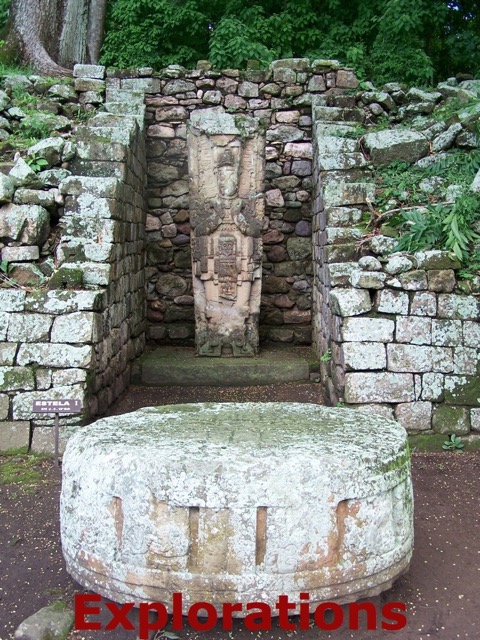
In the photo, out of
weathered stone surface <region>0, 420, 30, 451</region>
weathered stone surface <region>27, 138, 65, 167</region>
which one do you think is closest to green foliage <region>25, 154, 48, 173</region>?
weathered stone surface <region>27, 138, 65, 167</region>

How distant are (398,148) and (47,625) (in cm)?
630

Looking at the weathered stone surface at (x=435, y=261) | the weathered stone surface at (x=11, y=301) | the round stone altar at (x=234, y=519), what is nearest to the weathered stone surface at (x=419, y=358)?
the weathered stone surface at (x=435, y=261)

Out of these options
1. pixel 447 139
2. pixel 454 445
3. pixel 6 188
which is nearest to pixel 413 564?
pixel 454 445

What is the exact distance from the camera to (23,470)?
4.82m

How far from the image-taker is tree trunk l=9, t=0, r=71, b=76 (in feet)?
34.2

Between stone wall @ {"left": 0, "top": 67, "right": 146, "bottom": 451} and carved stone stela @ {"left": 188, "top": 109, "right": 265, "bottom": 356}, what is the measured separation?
799 mm

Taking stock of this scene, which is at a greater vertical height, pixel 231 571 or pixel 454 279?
pixel 454 279

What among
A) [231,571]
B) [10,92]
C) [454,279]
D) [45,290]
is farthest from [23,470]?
[10,92]

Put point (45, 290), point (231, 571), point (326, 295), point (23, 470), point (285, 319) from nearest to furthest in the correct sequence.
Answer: point (231, 571)
point (23, 470)
point (45, 290)
point (326, 295)
point (285, 319)

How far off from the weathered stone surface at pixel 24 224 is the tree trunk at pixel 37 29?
539cm

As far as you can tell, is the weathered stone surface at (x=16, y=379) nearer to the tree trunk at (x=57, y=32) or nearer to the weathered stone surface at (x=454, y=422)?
the weathered stone surface at (x=454, y=422)

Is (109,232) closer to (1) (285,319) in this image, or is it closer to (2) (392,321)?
(2) (392,321)

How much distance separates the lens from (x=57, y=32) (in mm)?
11008

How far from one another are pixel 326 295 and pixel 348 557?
14.1ft
